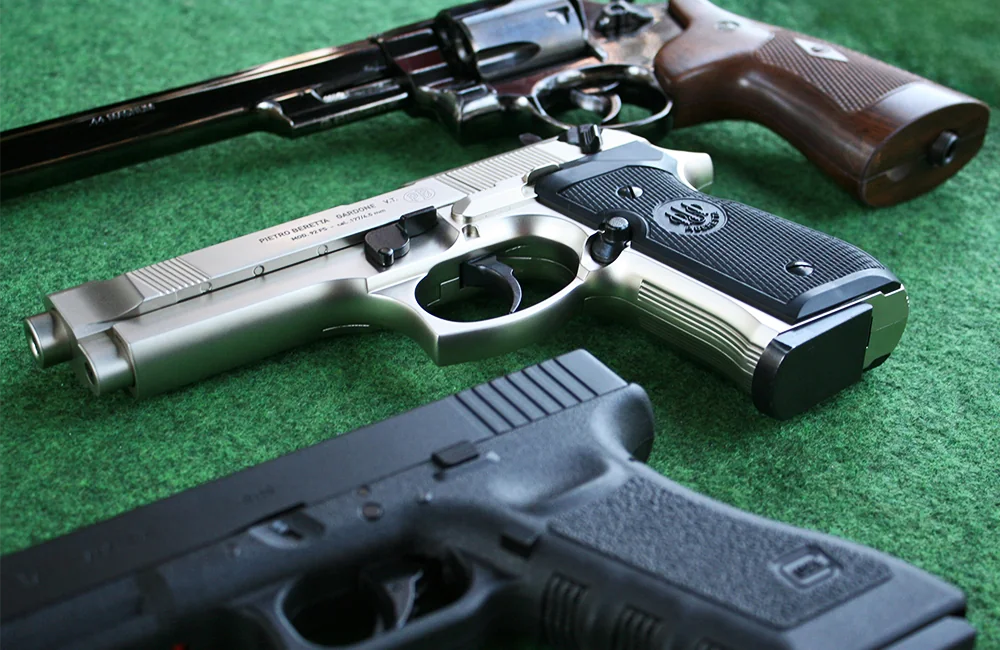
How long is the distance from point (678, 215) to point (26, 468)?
97 cm

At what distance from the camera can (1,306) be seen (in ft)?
5.51

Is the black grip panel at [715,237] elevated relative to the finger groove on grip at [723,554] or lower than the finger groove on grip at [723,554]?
elevated

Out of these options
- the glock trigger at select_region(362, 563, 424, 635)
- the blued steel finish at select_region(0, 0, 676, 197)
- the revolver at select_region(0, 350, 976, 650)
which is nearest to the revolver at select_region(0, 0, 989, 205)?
the blued steel finish at select_region(0, 0, 676, 197)

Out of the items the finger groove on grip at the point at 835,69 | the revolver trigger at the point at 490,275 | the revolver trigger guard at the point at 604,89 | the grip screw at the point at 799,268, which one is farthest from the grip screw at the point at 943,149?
the revolver trigger at the point at 490,275

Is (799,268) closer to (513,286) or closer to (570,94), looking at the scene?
(513,286)

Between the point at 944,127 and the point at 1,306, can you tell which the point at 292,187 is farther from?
the point at 944,127

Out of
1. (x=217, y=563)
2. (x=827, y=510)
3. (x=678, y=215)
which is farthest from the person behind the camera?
(x=678, y=215)

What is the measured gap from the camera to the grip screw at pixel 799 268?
1.46 metres

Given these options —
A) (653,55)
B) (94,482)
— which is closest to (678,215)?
(653,55)

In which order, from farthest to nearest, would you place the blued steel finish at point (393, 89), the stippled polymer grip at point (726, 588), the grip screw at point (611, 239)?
1. the blued steel finish at point (393, 89)
2. the grip screw at point (611, 239)
3. the stippled polymer grip at point (726, 588)

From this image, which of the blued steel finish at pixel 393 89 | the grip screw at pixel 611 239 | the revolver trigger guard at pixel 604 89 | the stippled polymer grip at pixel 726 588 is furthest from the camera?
the revolver trigger guard at pixel 604 89

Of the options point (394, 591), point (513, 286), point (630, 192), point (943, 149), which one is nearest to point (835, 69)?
point (943, 149)

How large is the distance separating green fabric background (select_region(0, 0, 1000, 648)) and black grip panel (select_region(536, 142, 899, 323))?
0.57 ft

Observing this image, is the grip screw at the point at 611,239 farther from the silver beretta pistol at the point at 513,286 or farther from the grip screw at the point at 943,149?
the grip screw at the point at 943,149
